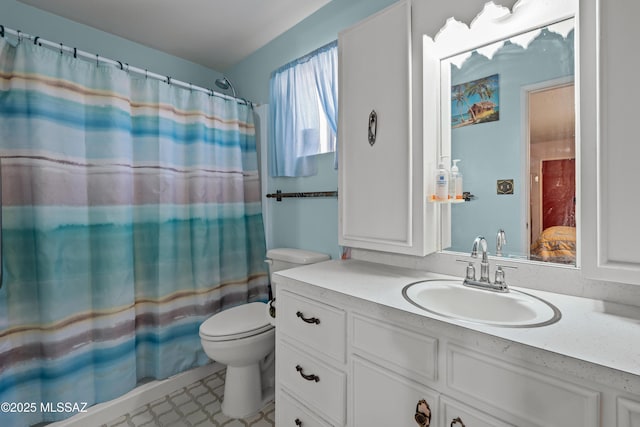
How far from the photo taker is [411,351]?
2.89 ft

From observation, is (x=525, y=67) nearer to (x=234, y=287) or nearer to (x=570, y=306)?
(x=570, y=306)

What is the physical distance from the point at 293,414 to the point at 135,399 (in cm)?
108

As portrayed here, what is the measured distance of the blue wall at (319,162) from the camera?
175 centimetres

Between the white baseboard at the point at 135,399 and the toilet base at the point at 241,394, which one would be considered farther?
the toilet base at the point at 241,394

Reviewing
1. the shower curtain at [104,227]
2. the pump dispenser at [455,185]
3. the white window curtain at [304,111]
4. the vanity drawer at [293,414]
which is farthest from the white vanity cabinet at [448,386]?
the shower curtain at [104,227]

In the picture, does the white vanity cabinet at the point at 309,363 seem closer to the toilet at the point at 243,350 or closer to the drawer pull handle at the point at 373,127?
the toilet at the point at 243,350

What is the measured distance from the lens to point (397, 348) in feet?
3.00

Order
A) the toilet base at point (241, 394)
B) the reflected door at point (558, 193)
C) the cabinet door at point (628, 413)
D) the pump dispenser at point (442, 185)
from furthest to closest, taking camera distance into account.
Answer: the toilet base at point (241, 394) < the pump dispenser at point (442, 185) < the reflected door at point (558, 193) < the cabinet door at point (628, 413)

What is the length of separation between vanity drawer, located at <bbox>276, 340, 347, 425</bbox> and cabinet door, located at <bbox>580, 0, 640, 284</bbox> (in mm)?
908

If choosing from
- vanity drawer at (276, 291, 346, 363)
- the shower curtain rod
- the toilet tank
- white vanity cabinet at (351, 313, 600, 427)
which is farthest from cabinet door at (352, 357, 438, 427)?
the shower curtain rod

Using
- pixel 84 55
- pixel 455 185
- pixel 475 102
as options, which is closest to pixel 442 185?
pixel 455 185

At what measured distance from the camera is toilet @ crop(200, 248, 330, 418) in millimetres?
1555

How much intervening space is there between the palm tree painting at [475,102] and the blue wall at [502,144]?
17 mm

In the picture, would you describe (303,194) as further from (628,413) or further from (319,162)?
(628,413)
